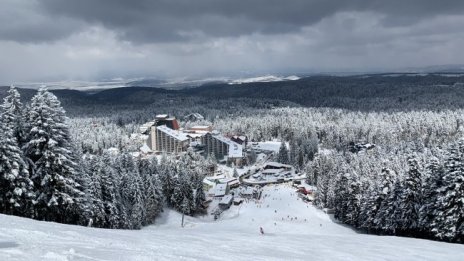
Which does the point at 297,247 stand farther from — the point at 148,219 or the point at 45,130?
the point at 148,219

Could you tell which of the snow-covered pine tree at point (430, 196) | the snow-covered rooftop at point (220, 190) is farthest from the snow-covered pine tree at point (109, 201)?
the snow-covered rooftop at point (220, 190)

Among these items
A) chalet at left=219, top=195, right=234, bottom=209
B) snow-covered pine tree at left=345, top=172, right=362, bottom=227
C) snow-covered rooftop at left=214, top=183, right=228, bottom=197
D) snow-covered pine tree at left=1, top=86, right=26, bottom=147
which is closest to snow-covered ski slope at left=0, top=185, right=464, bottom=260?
snow-covered pine tree at left=1, top=86, right=26, bottom=147

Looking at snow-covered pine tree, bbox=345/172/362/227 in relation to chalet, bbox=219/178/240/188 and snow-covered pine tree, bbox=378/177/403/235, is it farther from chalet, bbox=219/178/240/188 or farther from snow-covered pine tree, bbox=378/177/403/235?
chalet, bbox=219/178/240/188

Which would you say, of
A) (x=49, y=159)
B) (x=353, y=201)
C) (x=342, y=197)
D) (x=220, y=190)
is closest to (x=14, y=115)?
(x=49, y=159)

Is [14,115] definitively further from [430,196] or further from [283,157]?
[283,157]

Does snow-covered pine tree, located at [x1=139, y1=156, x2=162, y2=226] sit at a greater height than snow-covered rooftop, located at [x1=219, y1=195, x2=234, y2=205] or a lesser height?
greater

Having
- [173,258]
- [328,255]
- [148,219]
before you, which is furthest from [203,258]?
[148,219]
